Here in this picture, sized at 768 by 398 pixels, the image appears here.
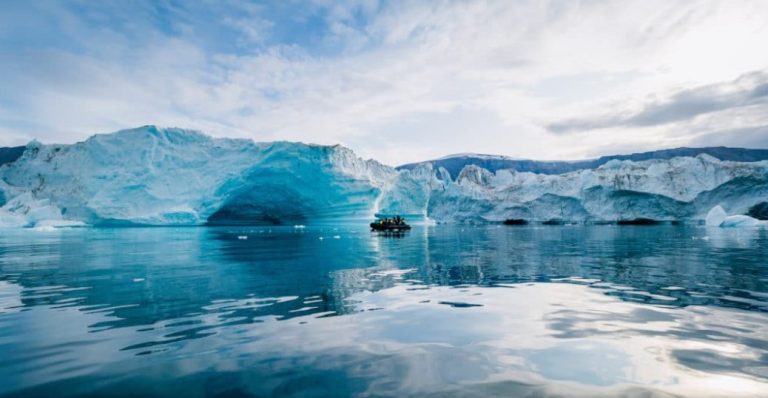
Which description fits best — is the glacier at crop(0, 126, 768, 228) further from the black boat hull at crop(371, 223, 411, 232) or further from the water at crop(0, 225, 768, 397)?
the water at crop(0, 225, 768, 397)

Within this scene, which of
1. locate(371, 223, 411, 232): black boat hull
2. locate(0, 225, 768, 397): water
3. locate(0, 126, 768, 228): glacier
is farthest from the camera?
locate(0, 126, 768, 228): glacier

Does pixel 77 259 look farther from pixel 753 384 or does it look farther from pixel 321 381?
pixel 753 384

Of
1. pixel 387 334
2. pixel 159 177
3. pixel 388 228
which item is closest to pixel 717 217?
pixel 388 228

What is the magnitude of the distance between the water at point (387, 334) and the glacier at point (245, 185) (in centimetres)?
3423

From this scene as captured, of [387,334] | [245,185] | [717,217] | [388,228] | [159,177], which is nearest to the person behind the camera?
[387,334]

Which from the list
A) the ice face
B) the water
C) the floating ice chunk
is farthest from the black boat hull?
the floating ice chunk

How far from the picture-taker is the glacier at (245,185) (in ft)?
137

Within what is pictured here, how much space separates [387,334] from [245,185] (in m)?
41.3

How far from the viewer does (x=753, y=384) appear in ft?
11.5

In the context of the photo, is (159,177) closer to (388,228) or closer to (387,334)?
(388,228)

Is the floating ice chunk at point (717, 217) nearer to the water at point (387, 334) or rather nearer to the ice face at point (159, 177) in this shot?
the ice face at point (159, 177)

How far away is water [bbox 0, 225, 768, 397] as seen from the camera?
3.69 metres

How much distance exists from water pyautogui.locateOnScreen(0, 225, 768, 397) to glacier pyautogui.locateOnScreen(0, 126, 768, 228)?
3423 cm

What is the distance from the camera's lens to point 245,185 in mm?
43969
